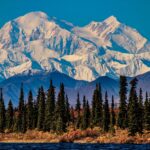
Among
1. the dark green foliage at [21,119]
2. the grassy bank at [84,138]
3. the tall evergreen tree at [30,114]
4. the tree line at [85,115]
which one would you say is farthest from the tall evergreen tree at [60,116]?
the dark green foliage at [21,119]

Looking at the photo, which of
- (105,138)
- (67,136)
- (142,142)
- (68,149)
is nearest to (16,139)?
(67,136)

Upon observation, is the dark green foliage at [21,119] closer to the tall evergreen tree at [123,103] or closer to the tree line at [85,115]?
the tree line at [85,115]

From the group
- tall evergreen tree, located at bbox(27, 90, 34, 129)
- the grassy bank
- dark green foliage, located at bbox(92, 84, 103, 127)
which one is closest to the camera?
the grassy bank

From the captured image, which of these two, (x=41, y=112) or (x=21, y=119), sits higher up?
(x=41, y=112)

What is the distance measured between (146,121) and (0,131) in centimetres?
6548

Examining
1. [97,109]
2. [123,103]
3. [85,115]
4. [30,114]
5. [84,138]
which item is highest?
[97,109]

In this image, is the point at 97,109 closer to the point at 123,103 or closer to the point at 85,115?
the point at 85,115

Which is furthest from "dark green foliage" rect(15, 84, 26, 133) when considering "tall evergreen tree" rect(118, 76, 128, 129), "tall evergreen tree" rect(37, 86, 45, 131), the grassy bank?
"tall evergreen tree" rect(118, 76, 128, 129)

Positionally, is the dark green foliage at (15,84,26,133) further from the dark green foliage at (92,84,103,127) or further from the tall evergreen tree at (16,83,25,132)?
the dark green foliage at (92,84,103,127)

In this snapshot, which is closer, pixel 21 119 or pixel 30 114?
pixel 30 114

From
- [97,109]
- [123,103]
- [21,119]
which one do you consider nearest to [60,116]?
[123,103]

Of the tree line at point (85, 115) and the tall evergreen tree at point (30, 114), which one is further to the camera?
the tall evergreen tree at point (30, 114)

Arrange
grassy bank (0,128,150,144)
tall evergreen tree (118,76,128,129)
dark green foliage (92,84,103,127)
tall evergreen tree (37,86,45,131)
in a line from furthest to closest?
dark green foliage (92,84,103,127), tall evergreen tree (37,86,45,131), tall evergreen tree (118,76,128,129), grassy bank (0,128,150,144)

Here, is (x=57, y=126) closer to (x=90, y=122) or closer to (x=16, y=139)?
(x=16, y=139)
